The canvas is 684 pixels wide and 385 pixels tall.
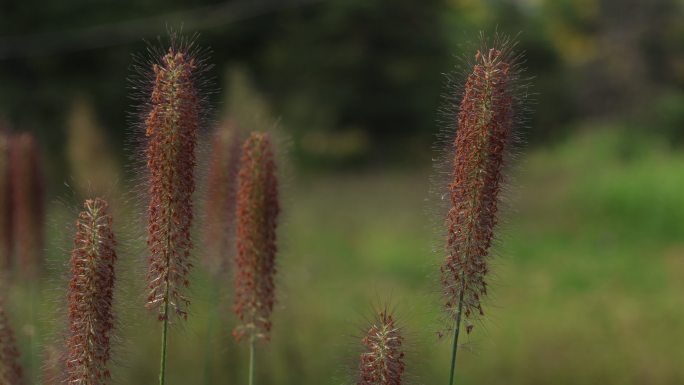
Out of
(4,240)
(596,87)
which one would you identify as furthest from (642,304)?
(596,87)

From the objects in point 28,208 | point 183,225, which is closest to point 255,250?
point 183,225

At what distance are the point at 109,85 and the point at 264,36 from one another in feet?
10.5

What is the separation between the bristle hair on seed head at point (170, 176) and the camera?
1.22 metres

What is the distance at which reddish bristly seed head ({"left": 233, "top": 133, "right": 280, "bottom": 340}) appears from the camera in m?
1.50

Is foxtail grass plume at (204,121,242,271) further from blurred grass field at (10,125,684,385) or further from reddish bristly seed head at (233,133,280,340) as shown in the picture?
→ reddish bristly seed head at (233,133,280,340)

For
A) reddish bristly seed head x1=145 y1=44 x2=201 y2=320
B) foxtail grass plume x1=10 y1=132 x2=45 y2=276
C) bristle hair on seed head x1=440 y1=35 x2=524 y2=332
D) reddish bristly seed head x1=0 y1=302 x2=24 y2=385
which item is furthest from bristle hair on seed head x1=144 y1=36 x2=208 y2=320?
foxtail grass plume x1=10 y1=132 x2=45 y2=276

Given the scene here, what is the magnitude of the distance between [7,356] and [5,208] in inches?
32.9

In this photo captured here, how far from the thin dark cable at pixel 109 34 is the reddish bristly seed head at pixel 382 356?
14.9 metres

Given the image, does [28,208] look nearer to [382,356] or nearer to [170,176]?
[170,176]

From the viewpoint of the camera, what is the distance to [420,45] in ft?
64.7

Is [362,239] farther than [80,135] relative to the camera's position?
Yes

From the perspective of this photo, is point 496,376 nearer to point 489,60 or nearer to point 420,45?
point 489,60

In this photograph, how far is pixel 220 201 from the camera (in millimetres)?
2205

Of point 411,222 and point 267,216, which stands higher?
point 411,222
